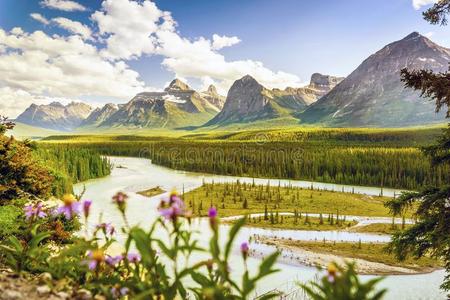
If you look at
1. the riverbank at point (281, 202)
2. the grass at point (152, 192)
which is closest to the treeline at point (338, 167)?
the riverbank at point (281, 202)

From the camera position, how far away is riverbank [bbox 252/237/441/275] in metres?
27.8

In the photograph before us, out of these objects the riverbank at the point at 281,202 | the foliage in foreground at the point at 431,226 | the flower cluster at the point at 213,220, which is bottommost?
the riverbank at the point at 281,202

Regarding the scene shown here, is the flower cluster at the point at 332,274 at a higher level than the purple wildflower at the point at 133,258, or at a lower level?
higher

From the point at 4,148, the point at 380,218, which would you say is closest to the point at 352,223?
the point at 380,218

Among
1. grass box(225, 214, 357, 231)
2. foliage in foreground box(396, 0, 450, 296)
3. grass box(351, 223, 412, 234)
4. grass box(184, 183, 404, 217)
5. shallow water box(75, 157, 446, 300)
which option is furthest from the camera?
grass box(184, 183, 404, 217)

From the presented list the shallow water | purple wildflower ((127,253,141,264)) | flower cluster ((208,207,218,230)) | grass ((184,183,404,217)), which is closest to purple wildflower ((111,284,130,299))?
purple wildflower ((127,253,141,264))

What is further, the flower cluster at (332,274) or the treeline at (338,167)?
the treeline at (338,167)

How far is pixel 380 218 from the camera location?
1799 inches

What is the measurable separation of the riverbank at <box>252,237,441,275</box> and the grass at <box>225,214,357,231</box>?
222 inches

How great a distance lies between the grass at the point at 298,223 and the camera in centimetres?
4003

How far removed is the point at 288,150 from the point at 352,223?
8280 cm

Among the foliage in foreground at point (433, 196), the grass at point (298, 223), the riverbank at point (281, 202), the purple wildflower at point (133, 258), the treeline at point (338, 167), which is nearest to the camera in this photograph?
the purple wildflower at point (133, 258)

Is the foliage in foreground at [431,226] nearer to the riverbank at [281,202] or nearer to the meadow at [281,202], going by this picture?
the meadow at [281,202]

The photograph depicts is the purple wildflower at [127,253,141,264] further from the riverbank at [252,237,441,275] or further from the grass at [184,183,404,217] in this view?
the grass at [184,183,404,217]
